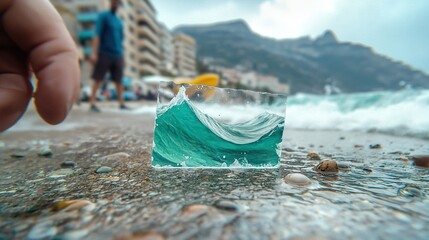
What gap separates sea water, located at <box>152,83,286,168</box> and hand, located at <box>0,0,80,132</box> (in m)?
0.33

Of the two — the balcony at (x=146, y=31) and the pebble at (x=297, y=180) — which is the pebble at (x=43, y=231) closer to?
the pebble at (x=297, y=180)

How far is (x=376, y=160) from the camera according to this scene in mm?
1352

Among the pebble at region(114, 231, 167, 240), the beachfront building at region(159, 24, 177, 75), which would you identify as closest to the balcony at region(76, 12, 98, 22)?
the beachfront building at region(159, 24, 177, 75)

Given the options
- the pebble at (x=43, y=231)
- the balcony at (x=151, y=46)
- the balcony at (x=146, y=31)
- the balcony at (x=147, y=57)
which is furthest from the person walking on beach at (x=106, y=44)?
the balcony at (x=146, y=31)

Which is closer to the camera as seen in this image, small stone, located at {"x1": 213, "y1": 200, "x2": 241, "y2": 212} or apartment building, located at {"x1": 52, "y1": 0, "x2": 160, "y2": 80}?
small stone, located at {"x1": 213, "y1": 200, "x2": 241, "y2": 212}

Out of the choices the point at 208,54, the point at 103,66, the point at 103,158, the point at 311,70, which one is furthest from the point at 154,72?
the point at 311,70

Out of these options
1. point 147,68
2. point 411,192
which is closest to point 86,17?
point 147,68

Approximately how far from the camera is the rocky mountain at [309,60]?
79625mm

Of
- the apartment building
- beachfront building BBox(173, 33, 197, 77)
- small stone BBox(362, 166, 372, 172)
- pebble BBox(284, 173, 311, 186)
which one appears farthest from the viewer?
beachfront building BBox(173, 33, 197, 77)

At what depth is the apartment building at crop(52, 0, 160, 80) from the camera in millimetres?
34812

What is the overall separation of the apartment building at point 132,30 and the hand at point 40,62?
116 feet

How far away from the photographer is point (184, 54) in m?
68.6

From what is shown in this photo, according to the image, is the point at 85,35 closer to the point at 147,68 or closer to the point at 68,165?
the point at 147,68

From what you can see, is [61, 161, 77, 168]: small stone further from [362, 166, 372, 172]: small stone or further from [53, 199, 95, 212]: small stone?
[362, 166, 372, 172]: small stone
